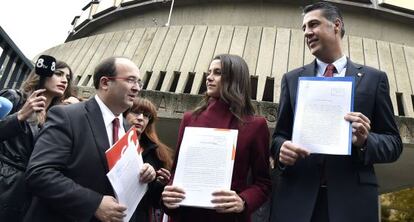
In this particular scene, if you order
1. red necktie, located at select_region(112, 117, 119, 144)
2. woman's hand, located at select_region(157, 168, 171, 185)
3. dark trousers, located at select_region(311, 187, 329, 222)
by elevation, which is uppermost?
red necktie, located at select_region(112, 117, 119, 144)

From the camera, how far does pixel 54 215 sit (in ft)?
8.93

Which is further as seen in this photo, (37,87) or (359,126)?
(37,87)

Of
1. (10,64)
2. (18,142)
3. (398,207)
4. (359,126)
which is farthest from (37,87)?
(398,207)

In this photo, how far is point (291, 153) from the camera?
2.64 m

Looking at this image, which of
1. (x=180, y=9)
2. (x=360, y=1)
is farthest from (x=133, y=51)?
(x=360, y=1)

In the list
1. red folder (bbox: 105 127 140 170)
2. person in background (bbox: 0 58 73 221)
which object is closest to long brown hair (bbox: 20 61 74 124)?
person in background (bbox: 0 58 73 221)

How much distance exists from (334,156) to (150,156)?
1.81 meters

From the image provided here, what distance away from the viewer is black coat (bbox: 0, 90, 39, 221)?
3281 mm

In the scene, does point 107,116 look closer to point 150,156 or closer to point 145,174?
point 145,174

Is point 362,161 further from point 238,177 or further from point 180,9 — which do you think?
point 180,9

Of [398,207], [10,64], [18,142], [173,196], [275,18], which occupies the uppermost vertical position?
[275,18]

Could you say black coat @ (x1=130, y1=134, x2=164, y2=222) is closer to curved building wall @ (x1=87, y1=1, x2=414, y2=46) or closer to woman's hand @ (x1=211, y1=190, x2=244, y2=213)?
woman's hand @ (x1=211, y1=190, x2=244, y2=213)

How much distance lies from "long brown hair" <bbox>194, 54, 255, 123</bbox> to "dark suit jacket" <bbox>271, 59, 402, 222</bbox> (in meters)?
0.35

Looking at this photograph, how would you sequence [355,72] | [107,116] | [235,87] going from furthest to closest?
[235,87]
[107,116]
[355,72]
